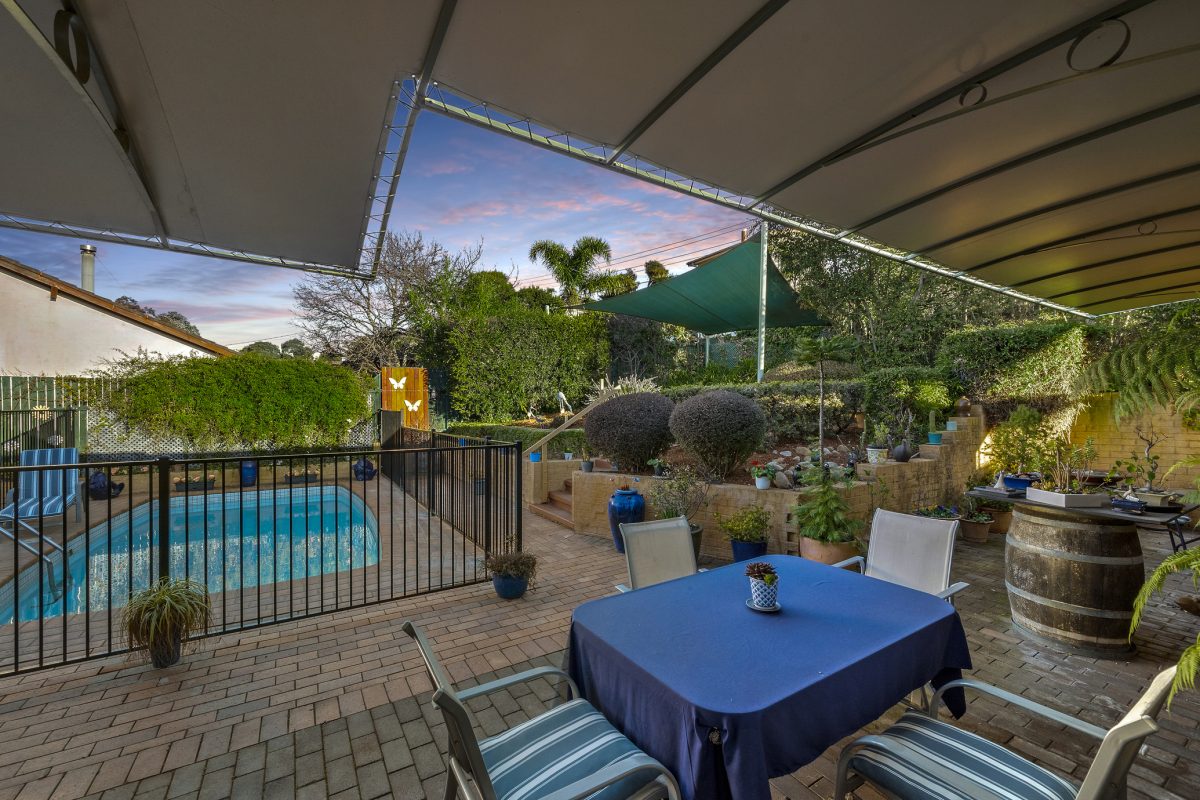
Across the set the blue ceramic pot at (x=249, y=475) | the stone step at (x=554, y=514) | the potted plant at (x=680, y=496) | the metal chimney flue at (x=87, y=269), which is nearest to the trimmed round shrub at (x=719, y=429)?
the potted plant at (x=680, y=496)

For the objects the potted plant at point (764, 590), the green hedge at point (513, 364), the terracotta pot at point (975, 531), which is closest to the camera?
the potted plant at point (764, 590)

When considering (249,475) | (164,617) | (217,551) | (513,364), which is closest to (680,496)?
(164,617)

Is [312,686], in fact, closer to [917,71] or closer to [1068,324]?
[917,71]

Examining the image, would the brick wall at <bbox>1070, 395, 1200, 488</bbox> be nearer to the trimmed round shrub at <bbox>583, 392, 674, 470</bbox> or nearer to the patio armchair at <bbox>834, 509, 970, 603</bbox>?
the trimmed round shrub at <bbox>583, 392, 674, 470</bbox>

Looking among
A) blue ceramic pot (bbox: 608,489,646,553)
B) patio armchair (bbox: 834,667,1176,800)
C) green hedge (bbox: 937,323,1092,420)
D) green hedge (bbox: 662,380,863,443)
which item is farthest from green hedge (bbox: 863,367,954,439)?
patio armchair (bbox: 834,667,1176,800)

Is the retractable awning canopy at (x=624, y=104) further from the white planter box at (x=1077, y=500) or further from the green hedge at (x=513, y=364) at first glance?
the green hedge at (x=513, y=364)

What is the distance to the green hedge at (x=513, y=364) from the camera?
40.6 feet

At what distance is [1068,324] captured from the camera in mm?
7141

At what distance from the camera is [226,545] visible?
531 cm

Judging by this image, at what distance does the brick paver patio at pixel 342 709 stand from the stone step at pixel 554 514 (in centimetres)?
260

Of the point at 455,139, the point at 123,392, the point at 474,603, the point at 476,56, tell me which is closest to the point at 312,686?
the point at 474,603

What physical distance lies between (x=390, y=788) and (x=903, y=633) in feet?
6.68

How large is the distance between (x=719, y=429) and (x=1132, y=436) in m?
6.31

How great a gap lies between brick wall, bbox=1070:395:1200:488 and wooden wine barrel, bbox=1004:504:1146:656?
16.4ft
